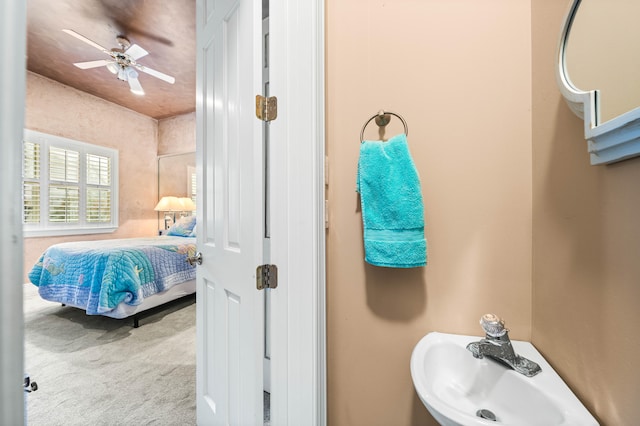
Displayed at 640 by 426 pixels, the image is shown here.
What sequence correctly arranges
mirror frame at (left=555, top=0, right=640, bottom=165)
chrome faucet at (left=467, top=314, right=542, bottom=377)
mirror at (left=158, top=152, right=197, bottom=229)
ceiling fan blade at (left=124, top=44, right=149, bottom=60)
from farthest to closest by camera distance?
mirror at (left=158, top=152, right=197, bottom=229)
ceiling fan blade at (left=124, top=44, right=149, bottom=60)
chrome faucet at (left=467, top=314, right=542, bottom=377)
mirror frame at (left=555, top=0, right=640, bottom=165)

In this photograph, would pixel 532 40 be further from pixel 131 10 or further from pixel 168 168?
pixel 168 168

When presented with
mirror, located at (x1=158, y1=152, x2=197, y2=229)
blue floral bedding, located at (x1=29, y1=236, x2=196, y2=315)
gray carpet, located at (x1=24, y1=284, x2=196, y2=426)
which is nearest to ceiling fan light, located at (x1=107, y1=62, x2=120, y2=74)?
mirror, located at (x1=158, y1=152, x2=197, y2=229)

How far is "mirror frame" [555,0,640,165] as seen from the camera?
0.48 metres

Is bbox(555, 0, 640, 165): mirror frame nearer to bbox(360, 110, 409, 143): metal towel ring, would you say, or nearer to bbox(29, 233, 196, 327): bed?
bbox(360, 110, 409, 143): metal towel ring

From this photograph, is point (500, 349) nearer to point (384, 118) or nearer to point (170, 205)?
point (384, 118)

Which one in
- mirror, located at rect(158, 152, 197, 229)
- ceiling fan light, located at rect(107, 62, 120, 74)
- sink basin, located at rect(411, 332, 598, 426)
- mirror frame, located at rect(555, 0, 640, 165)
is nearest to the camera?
mirror frame, located at rect(555, 0, 640, 165)

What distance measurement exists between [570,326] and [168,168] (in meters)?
5.64

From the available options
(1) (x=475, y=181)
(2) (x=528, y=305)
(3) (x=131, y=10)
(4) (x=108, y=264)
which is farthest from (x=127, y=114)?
(2) (x=528, y=305)

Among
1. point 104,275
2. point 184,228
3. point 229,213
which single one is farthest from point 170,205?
point 229,213

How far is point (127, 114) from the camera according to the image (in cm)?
453

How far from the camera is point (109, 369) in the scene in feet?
5.87

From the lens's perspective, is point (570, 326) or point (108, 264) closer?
point (570, 326)

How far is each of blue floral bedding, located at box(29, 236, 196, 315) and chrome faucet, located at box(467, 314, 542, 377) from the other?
8.56 feet

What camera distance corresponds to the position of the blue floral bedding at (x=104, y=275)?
217 cm
